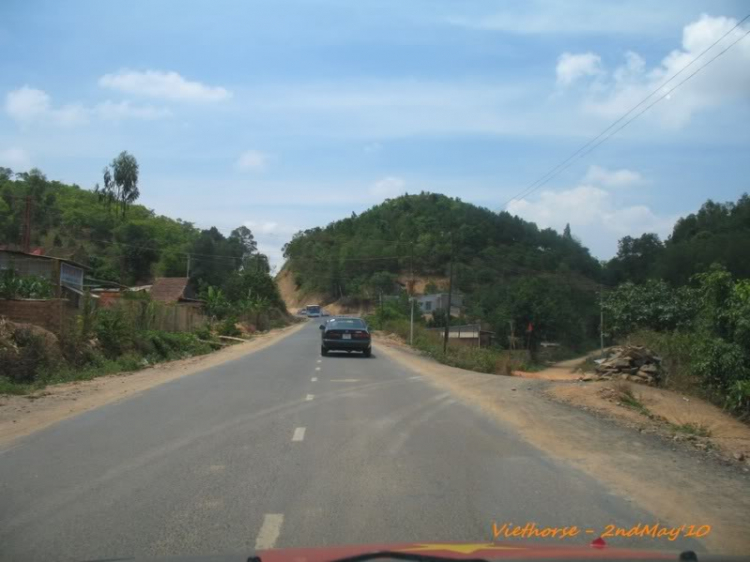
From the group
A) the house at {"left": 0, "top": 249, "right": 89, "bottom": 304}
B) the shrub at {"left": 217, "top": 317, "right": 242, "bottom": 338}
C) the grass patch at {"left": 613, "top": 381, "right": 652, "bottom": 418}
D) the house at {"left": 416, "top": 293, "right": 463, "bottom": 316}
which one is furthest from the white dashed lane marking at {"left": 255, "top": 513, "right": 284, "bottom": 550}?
the house at {"left": 416, "top": 293, "right": 463, "bottom": 316}

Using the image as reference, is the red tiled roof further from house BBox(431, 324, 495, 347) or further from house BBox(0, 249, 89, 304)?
house BBox(0, 249, 89, 304)

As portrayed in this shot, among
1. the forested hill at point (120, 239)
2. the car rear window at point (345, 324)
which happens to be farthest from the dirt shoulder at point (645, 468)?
the forested hill at point (120, 239)

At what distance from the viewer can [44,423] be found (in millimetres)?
10797

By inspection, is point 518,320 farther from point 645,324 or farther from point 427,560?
point 427,560

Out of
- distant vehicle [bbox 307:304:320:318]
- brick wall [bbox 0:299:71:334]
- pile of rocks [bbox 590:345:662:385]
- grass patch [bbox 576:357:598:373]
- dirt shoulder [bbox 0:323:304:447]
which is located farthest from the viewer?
distant vehicle [bbox 307:304:320:318]

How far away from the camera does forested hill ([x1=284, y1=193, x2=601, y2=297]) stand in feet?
195

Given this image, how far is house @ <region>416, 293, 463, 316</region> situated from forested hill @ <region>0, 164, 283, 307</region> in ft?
76.5

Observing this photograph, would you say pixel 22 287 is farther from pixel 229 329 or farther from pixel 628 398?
pixel 229 329

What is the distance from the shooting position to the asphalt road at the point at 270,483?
539 cm

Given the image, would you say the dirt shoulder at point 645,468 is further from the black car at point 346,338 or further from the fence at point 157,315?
the fence at point 157,315

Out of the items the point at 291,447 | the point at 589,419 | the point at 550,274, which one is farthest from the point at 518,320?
the point at 291,447

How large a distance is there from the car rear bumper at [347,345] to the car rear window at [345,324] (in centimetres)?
61

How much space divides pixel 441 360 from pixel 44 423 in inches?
859

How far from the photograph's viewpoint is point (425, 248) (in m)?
105
